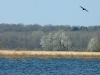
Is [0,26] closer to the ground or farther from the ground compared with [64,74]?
farther from the ground

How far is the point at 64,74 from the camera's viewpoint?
103ft

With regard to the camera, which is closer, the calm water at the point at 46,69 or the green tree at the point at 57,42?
the calm water at the point at 46,69

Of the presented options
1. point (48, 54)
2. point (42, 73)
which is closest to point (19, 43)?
point (48, 54)

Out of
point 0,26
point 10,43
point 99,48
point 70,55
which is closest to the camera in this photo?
point 70,55

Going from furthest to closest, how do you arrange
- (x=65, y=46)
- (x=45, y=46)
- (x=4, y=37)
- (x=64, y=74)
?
(x=4, y=37) → (x=45, y=46) → (x=65, y=46) → (x=64, y=74)

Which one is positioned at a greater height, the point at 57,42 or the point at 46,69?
Result: the point at 57,42

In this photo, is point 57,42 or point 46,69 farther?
point 57,42

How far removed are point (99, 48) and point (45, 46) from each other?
16.8m

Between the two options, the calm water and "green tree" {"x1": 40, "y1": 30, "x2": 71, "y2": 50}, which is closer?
the calm water

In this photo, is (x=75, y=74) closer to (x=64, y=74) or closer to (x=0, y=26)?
(x=64, y=74)

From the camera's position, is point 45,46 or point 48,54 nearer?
point 48,54

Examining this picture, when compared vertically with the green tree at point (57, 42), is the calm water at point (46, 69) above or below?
below

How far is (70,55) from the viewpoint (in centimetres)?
5884

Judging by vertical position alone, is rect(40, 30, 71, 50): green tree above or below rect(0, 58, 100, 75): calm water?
above
